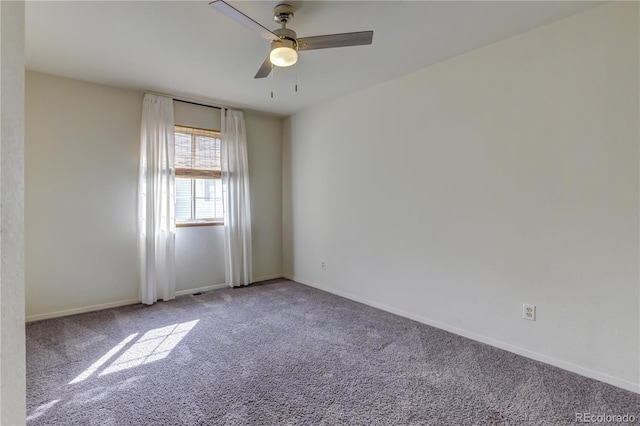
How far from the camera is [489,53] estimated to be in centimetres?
261

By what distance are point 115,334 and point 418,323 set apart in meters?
2.85

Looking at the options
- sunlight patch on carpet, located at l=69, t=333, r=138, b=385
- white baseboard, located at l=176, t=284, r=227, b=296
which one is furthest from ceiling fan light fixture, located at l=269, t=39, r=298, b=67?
white baseboard, located at l=176, t=284, r=227, b=296

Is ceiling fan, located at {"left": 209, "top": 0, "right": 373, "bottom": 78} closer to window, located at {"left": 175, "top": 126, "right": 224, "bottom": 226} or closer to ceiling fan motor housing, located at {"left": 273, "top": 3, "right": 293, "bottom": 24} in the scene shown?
ceiling fan motor housing, located at {"left": 273, "top": 3, "right": 293, "bottom": 24}

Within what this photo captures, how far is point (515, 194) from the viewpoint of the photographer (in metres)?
2.49

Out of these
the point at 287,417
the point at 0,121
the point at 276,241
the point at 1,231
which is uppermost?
the point at 0,121

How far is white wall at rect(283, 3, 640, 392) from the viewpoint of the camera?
2045 mm

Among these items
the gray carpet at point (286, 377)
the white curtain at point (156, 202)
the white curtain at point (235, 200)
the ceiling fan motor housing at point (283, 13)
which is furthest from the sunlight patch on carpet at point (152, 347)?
the ceiling fan motor housing at point (283, 13)

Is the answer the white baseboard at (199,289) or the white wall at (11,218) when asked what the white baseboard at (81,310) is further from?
the white wall at (11,218)

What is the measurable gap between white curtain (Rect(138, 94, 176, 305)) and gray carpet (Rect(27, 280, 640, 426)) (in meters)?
0.62

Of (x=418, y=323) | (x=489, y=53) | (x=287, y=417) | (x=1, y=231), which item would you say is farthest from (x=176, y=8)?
(x=418, y=323)

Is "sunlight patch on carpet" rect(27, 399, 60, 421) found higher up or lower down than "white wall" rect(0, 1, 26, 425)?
lower down

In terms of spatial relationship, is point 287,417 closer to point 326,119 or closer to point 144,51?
point 144,51

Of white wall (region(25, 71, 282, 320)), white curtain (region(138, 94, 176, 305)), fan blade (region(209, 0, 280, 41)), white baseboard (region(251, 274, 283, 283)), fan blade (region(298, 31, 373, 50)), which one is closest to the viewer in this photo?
fan blade (region(209, 0, 280, 41))

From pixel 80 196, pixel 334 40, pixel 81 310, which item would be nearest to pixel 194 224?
pixel 80 196
